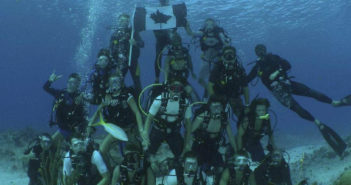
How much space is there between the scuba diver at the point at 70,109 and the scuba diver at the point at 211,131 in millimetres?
3917

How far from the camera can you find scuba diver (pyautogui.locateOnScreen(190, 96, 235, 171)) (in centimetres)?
653

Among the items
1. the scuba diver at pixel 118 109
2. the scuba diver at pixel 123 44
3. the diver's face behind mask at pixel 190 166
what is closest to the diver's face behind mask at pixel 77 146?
the scuba diver at pixel 118 109

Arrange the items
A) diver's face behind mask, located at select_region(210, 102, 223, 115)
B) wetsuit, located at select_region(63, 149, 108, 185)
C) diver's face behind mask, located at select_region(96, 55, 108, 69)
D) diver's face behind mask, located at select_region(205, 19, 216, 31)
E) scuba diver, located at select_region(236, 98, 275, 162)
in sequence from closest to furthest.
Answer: wetsuit, located at select_region(63, 149, 108, 185) → diver's face behind mask, located at select_region(210, 102, 223, 115) → scuba diver, located at select_region(236, 98, 275, 162) → diver's face behind mask, located at select_region(96, 55, 108, 69) → diver's face behind mask, located at select_region(205, 19, 216, 31)

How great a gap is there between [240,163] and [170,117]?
6.57ft

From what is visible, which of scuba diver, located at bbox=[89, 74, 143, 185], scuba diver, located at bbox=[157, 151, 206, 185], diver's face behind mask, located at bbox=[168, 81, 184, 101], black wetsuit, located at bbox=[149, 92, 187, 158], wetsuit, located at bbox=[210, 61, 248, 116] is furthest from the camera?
wetsuit, located at bbox=[210, 61, 248, 116]

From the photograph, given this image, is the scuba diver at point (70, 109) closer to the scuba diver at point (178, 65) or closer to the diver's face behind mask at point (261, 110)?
the scuba diver at point (178, 65)

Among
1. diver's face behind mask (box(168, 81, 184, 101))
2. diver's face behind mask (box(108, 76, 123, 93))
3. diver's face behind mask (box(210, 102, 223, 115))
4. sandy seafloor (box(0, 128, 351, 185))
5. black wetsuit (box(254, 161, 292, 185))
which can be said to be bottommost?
sandy seafloor (box(0, 128, 351, 185))

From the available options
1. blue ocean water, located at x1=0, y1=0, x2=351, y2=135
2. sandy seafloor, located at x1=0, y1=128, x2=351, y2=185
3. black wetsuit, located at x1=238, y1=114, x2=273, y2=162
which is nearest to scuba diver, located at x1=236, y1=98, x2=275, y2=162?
black wetsuit, located at x1=238, y1=114, x2=273, y2=162

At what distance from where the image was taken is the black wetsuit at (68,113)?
27.5ft

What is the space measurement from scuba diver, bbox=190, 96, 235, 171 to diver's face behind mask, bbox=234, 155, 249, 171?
1.06 metres

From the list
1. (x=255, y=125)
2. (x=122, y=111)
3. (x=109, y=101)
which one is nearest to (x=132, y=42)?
(x=109, y=101)

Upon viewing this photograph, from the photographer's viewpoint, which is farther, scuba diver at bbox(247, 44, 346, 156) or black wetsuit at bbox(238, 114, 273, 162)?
scuba diver at bbox(247, 44, 346, 156)

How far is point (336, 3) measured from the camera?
2859 cm

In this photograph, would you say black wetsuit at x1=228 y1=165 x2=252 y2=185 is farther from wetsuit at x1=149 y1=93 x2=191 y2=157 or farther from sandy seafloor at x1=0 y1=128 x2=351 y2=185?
sandy seafloor at x1=0 y1=128 x2=351 y2=185
